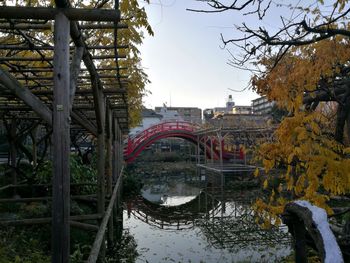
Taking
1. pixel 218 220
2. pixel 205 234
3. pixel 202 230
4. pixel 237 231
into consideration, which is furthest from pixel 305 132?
pixel 218 220

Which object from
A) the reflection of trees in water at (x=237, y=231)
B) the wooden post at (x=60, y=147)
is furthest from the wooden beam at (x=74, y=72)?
the reflection of trees in water at (x=237, y=231)

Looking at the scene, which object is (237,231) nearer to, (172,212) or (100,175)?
(172,212)

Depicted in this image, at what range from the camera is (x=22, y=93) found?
3025mm

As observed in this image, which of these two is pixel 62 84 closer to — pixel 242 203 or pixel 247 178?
pixel 242 203

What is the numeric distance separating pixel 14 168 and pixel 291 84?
9208 mm

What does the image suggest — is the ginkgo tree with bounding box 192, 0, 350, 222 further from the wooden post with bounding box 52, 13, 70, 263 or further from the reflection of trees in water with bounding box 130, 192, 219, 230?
the reflection of trees in water with bounding box 130, 192, 219, 230

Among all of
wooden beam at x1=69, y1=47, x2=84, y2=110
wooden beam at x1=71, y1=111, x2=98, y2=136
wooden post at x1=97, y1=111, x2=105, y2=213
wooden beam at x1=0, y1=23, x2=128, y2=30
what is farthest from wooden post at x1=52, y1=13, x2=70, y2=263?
wooden post at x1=97, y1=111, x2=105, y2=213

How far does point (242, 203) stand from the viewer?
16.8 metres

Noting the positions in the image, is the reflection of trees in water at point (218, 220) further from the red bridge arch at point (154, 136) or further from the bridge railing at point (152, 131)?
the bridge railing at point (152, 131)

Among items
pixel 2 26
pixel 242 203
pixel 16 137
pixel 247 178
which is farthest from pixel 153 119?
pixel 2 26

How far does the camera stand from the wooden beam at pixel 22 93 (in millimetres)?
2941

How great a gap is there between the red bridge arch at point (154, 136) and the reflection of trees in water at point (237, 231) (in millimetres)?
14075

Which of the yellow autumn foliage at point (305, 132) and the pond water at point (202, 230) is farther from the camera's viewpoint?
the pond water at point (202, 230)

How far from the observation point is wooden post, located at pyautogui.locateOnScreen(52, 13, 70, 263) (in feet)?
10.1
